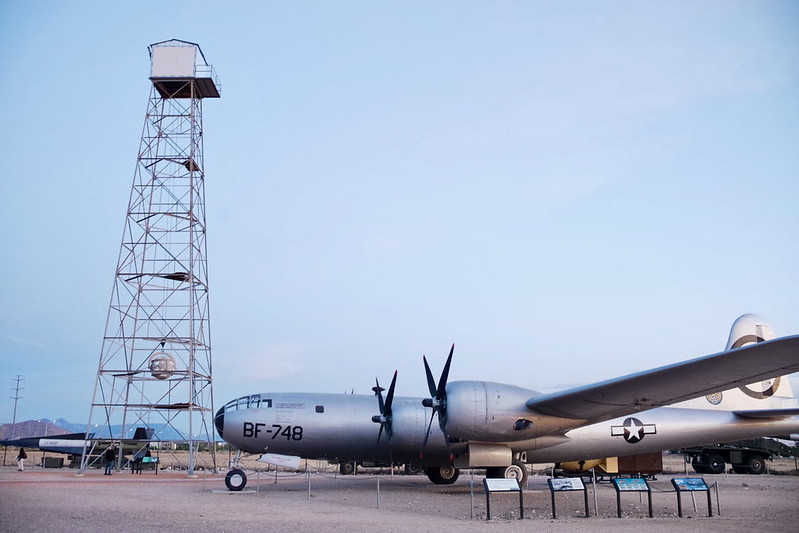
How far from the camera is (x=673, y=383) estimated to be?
16000mm

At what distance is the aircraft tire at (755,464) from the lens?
1398 inches

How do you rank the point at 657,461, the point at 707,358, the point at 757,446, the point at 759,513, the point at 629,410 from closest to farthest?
the point at 707,358 → the point at 759,513 → the point at 629,410 → the point at 657,461 → the point at 757,446

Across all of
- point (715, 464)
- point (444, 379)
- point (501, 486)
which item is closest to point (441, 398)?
point (444, 379)

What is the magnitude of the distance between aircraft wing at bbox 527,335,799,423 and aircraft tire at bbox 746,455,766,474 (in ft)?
70.1

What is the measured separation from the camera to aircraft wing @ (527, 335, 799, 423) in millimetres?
13641

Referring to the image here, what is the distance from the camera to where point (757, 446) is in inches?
1415

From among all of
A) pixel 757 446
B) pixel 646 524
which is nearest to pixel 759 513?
pixel 646 524

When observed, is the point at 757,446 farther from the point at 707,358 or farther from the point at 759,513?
the point at 707,358

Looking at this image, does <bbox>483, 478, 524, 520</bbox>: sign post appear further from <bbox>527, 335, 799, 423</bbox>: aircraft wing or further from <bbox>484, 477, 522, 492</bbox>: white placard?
<bbox>527, 335, 799, 423</bbox>: aircraft wing

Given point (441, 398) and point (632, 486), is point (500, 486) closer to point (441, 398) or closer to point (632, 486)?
point (632, 486)

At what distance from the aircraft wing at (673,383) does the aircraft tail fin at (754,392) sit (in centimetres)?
615

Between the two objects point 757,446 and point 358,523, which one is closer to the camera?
point 358,523

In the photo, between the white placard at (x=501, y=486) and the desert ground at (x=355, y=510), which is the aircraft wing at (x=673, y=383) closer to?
the desert ground at (x=355, y=510)

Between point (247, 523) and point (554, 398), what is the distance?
8.47 m
